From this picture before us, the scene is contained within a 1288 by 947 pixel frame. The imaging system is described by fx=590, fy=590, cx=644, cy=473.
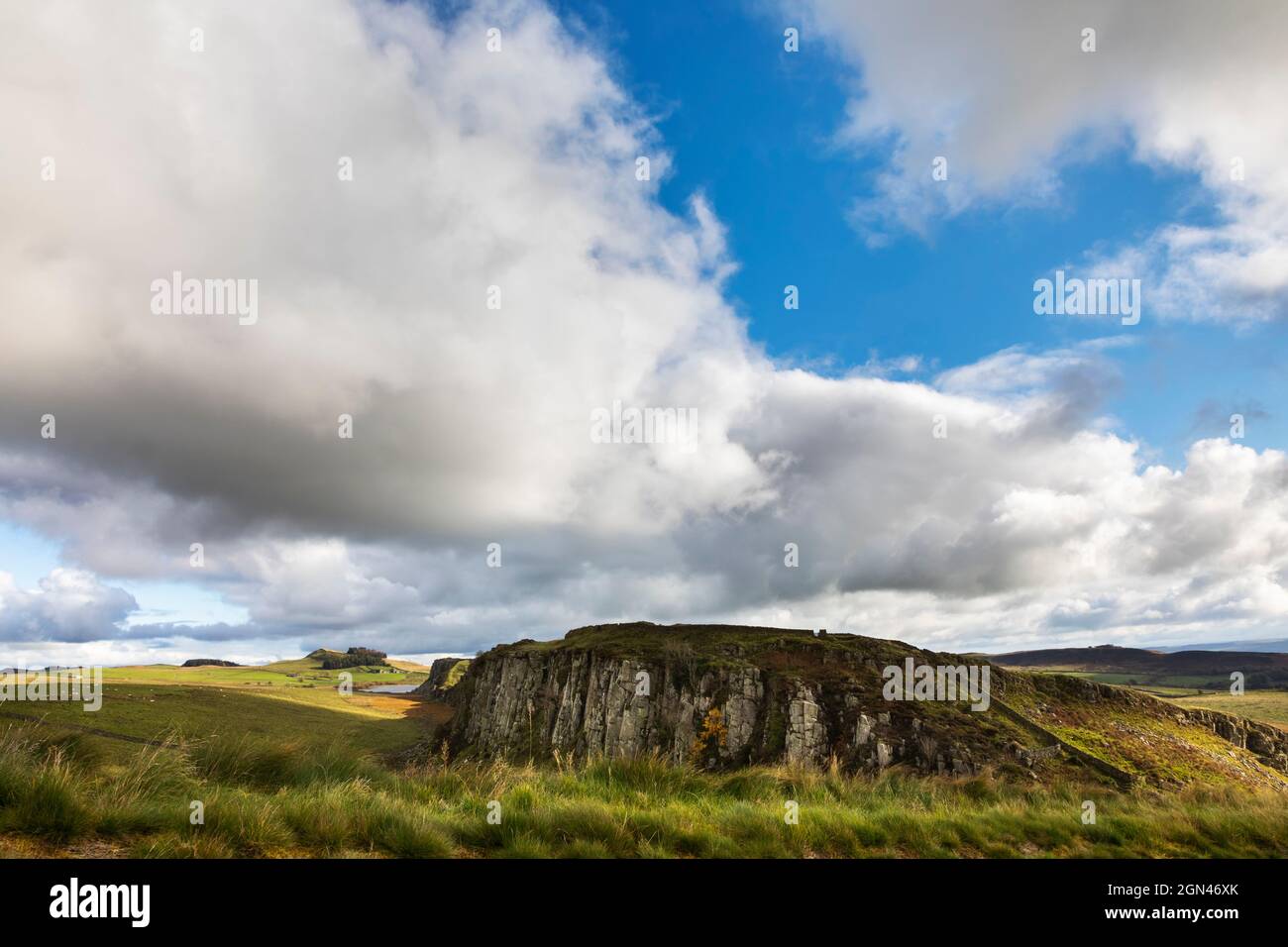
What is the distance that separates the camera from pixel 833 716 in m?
61.6

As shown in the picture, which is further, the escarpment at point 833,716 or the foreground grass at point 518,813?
the escarpment at point 833,716

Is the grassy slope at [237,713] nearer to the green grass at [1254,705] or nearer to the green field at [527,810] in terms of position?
the green field at [527,810]

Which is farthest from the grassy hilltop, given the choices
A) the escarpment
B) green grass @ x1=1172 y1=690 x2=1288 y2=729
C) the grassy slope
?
green grass @ x1=1172 y1=690 x2=1288 y2=729

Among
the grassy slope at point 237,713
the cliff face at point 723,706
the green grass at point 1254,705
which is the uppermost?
the cliff face at point 723,706

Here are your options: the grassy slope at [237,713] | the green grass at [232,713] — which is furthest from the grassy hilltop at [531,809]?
the grassy slope at [237,713]

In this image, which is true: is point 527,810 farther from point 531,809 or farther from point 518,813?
point 518,813

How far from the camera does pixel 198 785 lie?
8.60m

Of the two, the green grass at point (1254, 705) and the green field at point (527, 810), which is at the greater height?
the green field at point (527, 810)
